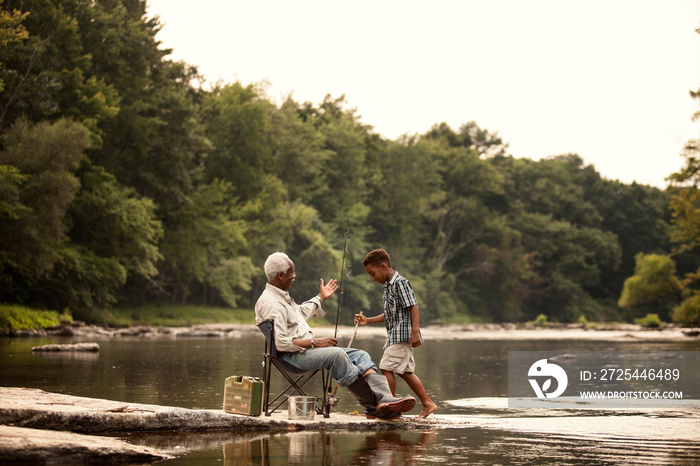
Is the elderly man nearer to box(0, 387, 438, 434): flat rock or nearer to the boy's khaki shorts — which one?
box(0, 387, 438, 434): flat rock

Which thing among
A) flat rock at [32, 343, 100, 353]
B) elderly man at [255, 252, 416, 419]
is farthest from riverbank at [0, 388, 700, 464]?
flat rock at [32, 343, 100, 353]

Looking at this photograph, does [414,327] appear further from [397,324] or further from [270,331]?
[270,331]

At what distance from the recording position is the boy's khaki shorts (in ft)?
25.4

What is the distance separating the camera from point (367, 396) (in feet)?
24.2

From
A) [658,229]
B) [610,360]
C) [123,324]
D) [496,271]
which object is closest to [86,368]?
[610,360]

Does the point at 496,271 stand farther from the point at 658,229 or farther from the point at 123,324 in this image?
the point at 123,324

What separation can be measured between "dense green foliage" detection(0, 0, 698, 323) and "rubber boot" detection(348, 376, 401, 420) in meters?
15.1

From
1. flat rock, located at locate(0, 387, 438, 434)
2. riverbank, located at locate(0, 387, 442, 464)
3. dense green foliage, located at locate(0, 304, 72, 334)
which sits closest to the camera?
riverbank, located at locate(0, 387, 442, 464)

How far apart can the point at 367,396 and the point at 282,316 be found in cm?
119

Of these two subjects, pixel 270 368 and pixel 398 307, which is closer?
pixel 270 368

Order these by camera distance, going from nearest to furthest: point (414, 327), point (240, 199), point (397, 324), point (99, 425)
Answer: point (99, 425)
point (414, 327)
point (397, 324)
point (240, 199)

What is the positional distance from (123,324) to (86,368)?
2113 centimetres

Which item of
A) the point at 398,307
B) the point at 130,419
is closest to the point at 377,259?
the point at 398,307

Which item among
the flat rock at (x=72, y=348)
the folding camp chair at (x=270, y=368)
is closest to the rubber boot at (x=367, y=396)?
the folding camp chair at (x=270, y=368)
